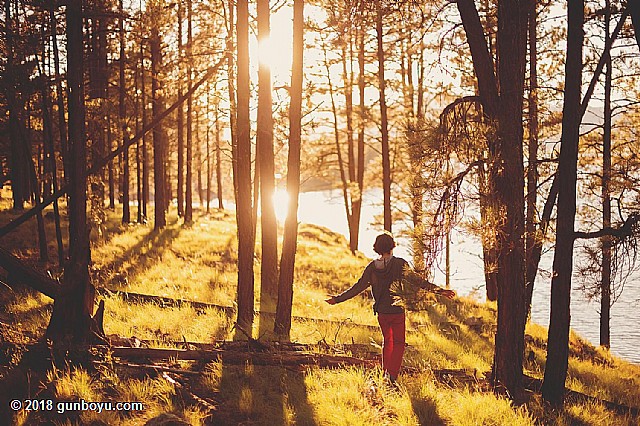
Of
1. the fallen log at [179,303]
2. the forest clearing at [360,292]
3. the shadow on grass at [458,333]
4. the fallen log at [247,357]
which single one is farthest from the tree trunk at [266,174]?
the fallen log at [247,357]

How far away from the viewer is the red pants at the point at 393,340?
752 centimetres

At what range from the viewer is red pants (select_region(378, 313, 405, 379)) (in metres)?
7.52

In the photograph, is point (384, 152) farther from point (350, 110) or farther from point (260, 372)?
point (260, 372)

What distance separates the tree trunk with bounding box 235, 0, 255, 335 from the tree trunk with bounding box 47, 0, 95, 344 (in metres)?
3.42

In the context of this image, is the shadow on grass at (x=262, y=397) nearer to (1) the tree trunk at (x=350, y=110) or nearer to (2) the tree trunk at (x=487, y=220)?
(2) the tree trunk at (x=487, y=220)

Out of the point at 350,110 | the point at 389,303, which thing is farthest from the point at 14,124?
the point at 389,303

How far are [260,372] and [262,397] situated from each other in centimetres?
97

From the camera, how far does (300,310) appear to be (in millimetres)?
13484

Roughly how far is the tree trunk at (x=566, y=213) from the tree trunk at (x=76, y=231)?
20.5 feet

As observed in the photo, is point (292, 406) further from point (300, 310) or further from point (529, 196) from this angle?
point (300, 310)

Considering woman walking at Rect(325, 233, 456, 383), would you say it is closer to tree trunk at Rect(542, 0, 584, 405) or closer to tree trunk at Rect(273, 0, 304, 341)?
tree trunk at Rect(542, 0, 584, 405)

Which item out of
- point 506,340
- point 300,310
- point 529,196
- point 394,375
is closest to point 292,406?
point 394,375

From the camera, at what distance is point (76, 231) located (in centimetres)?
750

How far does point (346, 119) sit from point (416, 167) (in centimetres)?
2028
